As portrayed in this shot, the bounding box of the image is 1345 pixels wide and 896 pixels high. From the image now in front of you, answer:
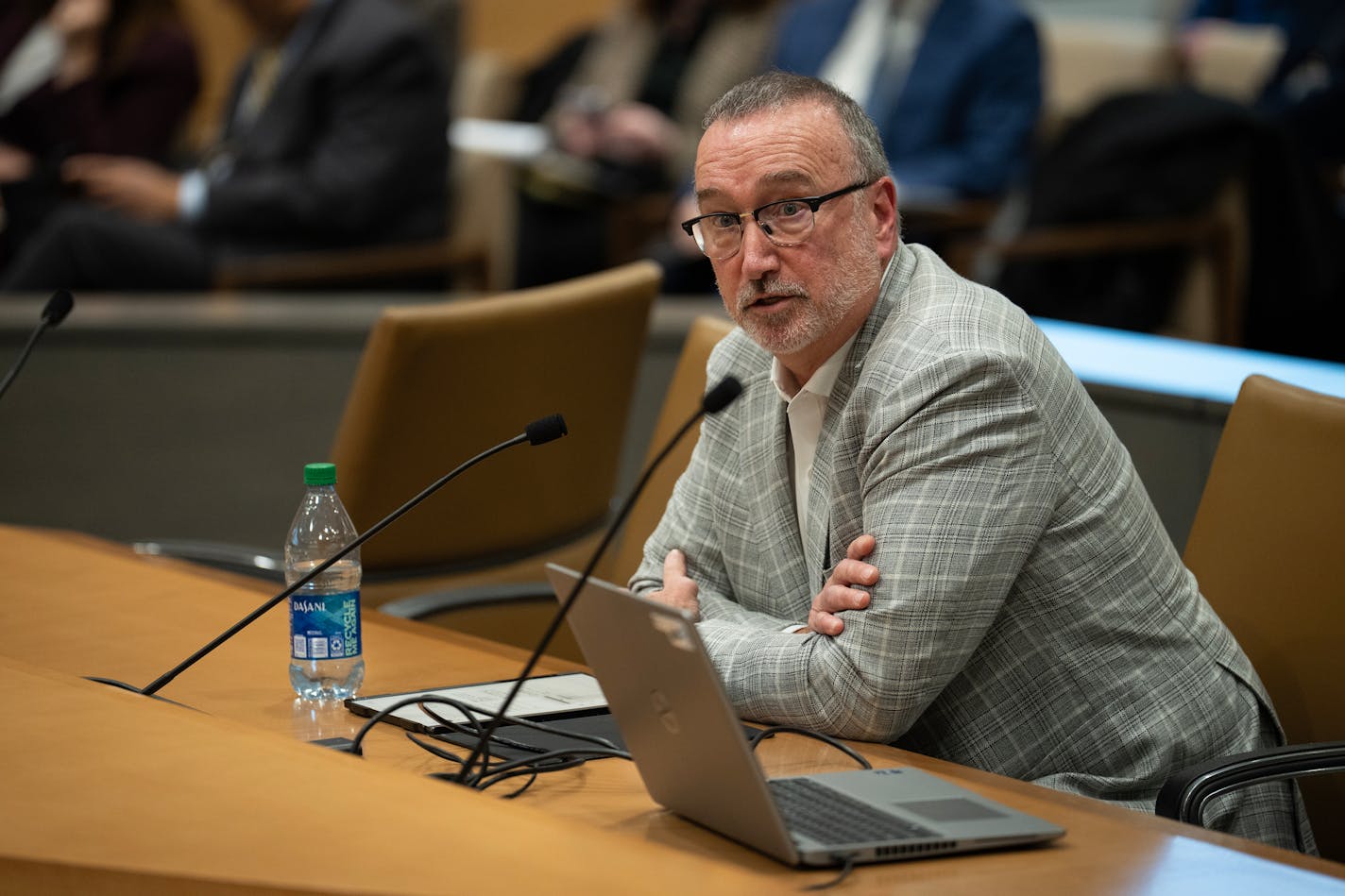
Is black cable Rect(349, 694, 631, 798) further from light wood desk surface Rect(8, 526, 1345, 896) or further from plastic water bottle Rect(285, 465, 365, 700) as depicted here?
plastic water bottle Rect(285, 465, 365, 700)

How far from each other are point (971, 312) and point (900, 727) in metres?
0.42

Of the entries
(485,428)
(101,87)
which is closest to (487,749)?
(485,428)

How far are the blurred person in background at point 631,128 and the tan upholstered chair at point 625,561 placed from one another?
2481 millimetres

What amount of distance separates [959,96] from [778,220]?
275 centimetres

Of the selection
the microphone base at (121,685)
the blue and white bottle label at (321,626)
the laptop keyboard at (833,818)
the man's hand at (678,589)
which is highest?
the man's hand at (678,589)

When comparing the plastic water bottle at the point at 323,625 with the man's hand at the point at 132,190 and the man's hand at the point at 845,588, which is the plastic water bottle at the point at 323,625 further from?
the man's hand at the point at 132,190

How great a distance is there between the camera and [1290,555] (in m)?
1.85

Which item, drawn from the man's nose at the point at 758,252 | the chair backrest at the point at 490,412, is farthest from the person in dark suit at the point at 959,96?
the man's nose at the point at 758,252

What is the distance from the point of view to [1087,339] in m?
3.12

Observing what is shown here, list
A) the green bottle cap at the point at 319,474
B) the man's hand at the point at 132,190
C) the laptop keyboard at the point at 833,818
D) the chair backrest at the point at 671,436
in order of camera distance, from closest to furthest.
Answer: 1. the laptop keyboard at the point at 833,818
2. the green bottle cap at the point at 319,474
3. the chair backrest at the point at 671,436
4. the man's hand at the point at 132,190

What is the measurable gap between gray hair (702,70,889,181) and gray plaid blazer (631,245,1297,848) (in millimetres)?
116

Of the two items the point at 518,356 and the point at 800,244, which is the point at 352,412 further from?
the point at 800,244

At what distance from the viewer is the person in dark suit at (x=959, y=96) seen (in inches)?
170

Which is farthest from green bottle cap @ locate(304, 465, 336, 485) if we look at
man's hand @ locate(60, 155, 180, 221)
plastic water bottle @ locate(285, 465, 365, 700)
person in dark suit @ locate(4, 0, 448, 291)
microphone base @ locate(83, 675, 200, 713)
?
man's hand @ locate(60, 155, 180, 221)
